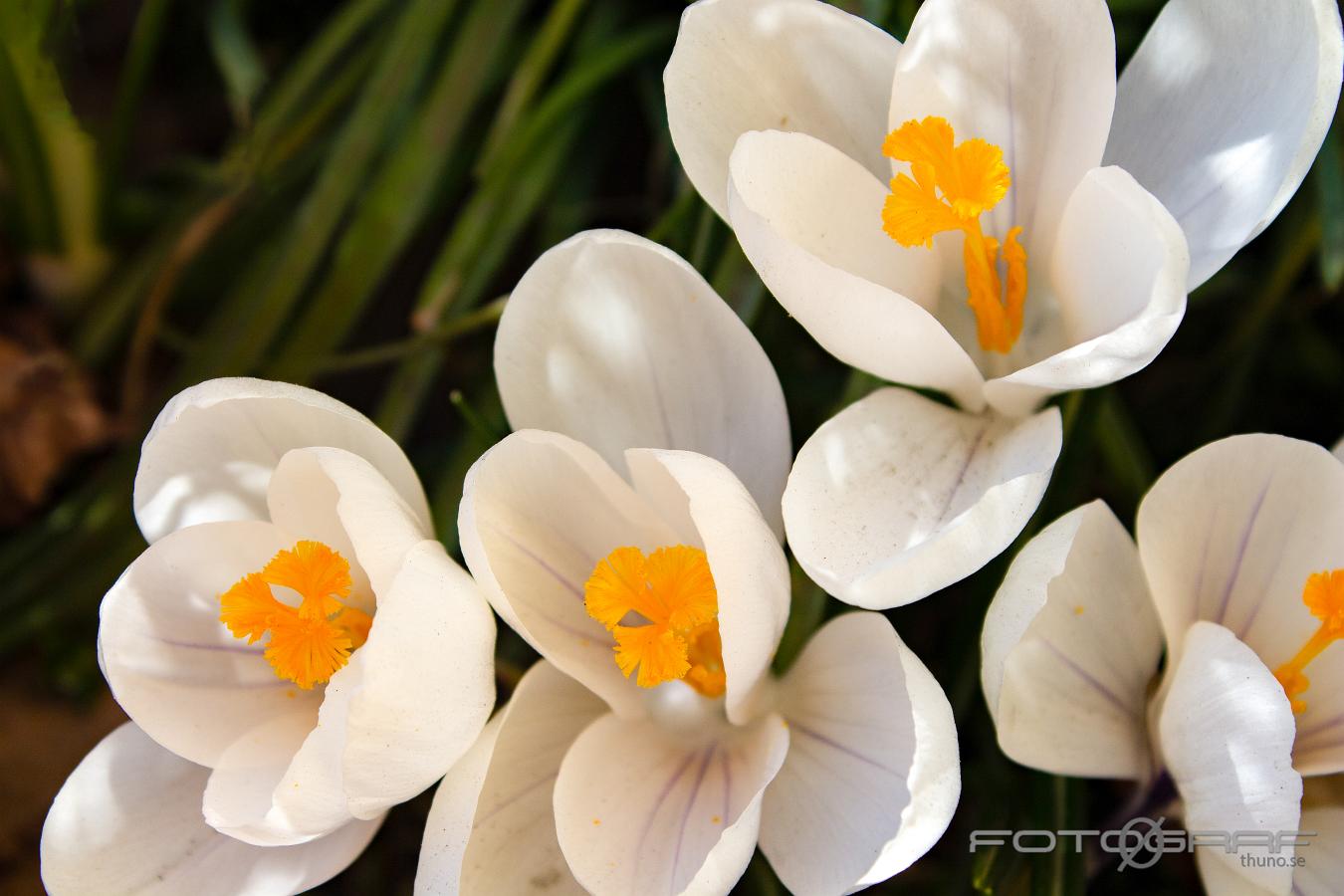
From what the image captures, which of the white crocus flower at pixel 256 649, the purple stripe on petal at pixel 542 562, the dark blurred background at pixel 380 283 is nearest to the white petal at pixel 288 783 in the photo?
the white crocus flower at pixel 256 649

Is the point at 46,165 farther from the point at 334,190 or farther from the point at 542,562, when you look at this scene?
the point at 542,562

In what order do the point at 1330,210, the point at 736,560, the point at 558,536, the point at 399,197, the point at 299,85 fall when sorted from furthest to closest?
the point at 299,85 < the point at 399,197 < the point at 1330,210 < the point at 558,536 < the point at 736,560

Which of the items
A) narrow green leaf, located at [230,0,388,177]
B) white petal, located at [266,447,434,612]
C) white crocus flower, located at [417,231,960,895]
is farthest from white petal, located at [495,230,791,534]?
narrow green leaf, located at [230,0,388,177]

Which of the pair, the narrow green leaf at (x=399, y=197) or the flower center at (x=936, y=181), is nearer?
the flower center at (x=936, y=181)

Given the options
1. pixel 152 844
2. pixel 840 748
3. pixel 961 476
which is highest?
pixel 961 476

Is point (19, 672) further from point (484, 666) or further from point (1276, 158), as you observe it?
point (1276, 158)

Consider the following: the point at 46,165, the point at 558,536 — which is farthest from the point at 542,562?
the point at 46,165

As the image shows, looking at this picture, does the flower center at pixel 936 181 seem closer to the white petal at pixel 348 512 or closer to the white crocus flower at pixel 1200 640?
the white crocus flower at pixel 1200 640
